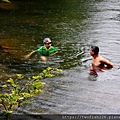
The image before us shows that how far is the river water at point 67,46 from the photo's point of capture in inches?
307

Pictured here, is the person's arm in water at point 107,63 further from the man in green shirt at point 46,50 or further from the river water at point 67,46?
the man in green shirt at point 46,50

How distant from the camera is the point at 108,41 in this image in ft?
43.7

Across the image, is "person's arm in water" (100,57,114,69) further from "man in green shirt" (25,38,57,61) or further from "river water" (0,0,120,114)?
"man in green shirt" (25,38,57,61)

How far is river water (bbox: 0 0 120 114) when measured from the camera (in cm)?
781

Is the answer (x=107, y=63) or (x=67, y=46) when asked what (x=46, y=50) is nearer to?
(x=67, y=46)

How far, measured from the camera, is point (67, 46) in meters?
12.5

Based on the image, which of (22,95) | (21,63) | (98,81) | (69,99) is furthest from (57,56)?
(22,95)

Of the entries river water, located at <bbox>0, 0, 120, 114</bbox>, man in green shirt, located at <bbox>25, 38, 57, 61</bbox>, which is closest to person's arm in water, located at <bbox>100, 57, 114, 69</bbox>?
river water, located at <bbox>0, 0, 120, 114</bbox>

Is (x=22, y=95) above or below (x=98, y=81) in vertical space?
above

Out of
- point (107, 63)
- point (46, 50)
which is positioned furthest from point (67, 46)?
point (107, 63)

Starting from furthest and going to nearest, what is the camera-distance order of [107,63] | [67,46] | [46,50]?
[67,46]
[46,50]
[107,63]

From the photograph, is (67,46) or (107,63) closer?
(107,63)

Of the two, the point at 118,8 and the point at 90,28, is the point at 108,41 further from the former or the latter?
the point at 118,8

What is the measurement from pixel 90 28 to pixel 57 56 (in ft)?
15.1
